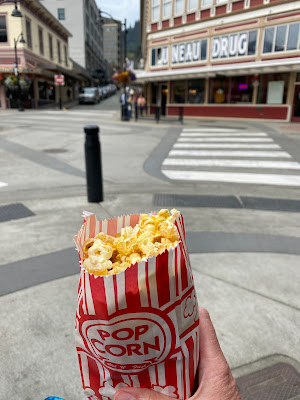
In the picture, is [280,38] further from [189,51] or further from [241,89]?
[189,51]

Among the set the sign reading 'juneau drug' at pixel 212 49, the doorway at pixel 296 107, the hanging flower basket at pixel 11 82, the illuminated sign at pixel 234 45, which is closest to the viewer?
the doorway at pixel 296 107

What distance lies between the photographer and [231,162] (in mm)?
8875

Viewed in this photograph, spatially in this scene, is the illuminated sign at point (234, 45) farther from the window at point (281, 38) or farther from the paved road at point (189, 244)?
the paved road at point (189, 244)

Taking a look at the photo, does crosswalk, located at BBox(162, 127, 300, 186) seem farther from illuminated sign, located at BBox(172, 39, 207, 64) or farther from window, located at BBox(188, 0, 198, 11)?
window, located at BBox(188, 0, 198, 11)

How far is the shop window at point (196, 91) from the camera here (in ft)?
80.6

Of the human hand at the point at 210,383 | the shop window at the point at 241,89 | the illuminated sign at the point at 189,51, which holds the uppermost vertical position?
the illuminated sign at the point at 189,51

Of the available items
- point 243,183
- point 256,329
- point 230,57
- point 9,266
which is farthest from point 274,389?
point 230,57

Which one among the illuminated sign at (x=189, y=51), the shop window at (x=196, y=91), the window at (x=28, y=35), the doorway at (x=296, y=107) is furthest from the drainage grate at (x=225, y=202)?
the window at (x=28, y=35)

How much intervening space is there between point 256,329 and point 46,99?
127 feet

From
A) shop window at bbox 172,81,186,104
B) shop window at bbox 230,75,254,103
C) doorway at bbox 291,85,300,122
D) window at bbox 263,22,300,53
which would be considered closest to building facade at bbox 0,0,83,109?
shop window at bbox 172,81,186,104

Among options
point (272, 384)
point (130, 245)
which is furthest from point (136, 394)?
point (272, 384)

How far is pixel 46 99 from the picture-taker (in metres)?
37.0

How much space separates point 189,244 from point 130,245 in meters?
2.87

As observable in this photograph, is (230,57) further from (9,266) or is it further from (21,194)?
(9,266)
